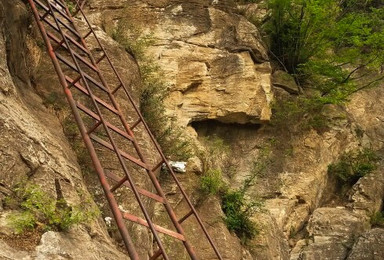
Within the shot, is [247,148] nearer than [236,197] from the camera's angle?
No

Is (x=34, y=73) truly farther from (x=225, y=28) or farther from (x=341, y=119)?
(x=341, y=119)

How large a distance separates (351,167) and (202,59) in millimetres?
5602

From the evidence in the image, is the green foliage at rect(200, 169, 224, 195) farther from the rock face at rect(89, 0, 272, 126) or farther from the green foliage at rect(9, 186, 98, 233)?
the green foliage at rect(9, 186, 98, 233)

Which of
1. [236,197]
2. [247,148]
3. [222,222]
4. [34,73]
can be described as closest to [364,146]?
[247,148]

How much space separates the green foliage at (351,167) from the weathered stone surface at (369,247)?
3.30m

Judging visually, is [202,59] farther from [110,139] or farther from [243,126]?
[110,139]

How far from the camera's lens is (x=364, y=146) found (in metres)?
14.1

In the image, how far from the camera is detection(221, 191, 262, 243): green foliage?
344 inches

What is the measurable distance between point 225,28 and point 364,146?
592cm

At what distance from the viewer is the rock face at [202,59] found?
1149 centimetres

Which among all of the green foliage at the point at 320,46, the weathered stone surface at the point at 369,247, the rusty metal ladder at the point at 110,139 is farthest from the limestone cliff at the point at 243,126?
the green foliage at the point at 320,46

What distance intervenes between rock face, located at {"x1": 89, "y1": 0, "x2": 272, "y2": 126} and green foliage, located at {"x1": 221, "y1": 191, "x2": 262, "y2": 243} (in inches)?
102

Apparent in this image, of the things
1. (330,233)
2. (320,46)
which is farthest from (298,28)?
(330,233)

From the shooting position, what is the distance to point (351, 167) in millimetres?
13172
